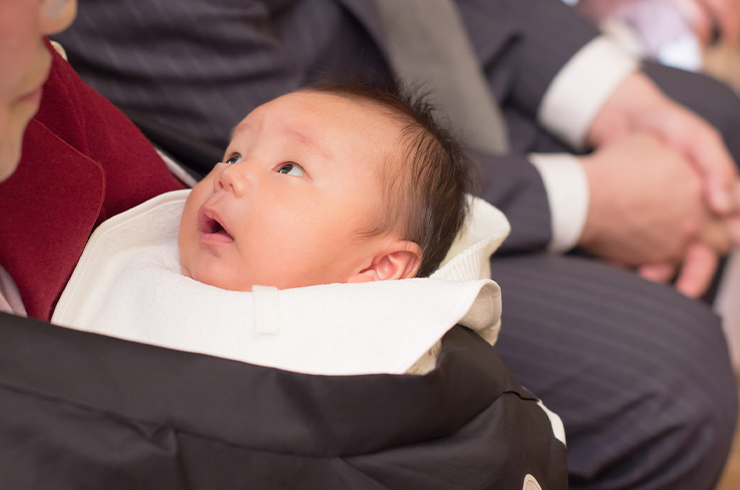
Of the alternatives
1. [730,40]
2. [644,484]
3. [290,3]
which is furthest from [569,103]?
[730,40]

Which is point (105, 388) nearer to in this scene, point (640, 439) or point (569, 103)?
point (640, 439)

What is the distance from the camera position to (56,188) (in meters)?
0.50

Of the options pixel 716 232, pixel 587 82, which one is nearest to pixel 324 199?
pixel 587 82

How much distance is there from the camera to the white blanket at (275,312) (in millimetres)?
485

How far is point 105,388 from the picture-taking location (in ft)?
1.20

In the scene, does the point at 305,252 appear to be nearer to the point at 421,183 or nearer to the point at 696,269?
the point at 421,183

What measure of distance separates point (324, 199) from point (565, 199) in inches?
23.0

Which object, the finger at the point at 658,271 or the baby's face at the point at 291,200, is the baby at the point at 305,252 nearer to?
the baby's face at the point at 291,200

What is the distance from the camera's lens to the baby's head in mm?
560

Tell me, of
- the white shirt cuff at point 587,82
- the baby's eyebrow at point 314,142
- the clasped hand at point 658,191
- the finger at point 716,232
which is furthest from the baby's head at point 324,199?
the finger at point 716,232

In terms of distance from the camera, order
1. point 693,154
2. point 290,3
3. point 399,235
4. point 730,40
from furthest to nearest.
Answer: point 730,40 → point 693,154 → point 290,3 → point 399,235

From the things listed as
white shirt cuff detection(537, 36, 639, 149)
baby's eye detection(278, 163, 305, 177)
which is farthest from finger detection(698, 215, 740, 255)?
baby's eye detection(278, 163, 305, 177)

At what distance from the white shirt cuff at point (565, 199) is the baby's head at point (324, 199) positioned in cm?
39

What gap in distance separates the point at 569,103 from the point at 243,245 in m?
0.94
